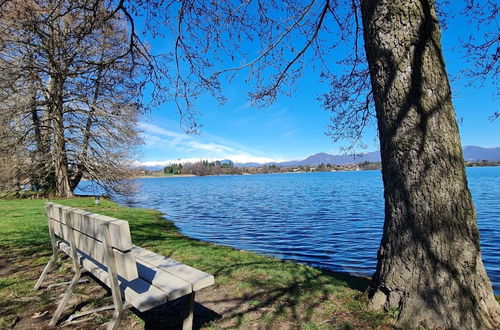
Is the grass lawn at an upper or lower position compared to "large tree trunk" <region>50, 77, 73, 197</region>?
lower

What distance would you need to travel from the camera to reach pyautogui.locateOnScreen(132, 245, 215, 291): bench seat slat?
2.85 m

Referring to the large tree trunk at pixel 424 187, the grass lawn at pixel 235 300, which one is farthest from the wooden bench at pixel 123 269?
the large tree trunk at pixel 424 187

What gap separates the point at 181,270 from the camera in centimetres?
322

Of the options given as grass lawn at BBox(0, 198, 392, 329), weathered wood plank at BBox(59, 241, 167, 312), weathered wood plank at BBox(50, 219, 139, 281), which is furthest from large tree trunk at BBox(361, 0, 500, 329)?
weathered wood plank at BBox(50, 219, 139, 281)

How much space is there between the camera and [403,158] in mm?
3178

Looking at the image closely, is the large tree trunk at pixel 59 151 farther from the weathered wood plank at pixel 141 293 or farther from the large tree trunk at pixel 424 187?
the large tree trunk at pixel 424 187

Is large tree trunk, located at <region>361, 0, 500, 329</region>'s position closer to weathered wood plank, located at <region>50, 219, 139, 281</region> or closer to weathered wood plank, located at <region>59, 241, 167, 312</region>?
weathered wood plank, located at <region>59, 241, 167, 312</region>

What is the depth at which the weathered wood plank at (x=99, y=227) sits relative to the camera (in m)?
2.44

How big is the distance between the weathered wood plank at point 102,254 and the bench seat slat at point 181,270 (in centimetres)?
38

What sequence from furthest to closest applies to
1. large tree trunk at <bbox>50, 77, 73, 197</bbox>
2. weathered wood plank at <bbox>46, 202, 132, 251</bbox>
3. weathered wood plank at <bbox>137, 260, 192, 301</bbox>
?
1. large tree trunk at <bbox>50, 77, 73, 197</bbox>
2. weathered wood plank at <bbox>137, 260, 192, 301</bbox>
3. weathered wood plank at <bbox>46, 202, 132, 251</bbox>

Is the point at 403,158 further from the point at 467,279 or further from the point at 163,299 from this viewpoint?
the point at 163,299

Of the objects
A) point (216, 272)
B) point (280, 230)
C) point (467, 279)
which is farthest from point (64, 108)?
point (467, 279)

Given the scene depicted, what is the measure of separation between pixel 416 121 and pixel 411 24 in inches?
39.7

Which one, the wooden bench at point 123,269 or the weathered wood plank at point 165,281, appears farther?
the weathered wood plank at point 165,281
